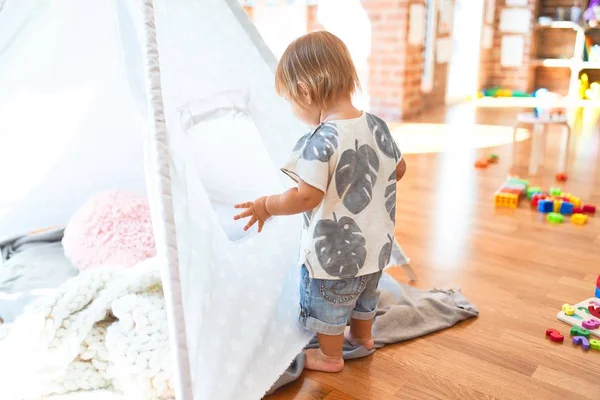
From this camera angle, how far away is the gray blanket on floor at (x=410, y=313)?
4.68ft

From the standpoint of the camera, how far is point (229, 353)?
3.64 feet

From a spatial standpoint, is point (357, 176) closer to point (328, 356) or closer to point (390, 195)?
point (390, 195)

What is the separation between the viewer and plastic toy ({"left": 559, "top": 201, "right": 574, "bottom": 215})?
2338 mm

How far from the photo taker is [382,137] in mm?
1197

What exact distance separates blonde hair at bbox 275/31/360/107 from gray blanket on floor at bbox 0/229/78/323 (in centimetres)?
82

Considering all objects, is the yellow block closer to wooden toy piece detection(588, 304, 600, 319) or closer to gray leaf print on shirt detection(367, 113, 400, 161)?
wooden toy piece detection(588, 304, 600, 319)

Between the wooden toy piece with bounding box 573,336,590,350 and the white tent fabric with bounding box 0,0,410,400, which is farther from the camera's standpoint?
the wooden toy piece with bounding box 573,336,590,350

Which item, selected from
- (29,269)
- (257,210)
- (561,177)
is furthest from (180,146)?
(561,177)

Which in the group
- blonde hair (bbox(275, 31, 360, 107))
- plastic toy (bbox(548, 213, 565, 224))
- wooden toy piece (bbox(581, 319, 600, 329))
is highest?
blonde hair (bbox(275, 31, 360, 107))

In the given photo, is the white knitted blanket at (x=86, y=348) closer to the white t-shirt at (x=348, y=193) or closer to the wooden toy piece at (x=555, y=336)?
the white t-shirt at (x=348, y=193)

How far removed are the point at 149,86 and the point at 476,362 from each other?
37.3 inches

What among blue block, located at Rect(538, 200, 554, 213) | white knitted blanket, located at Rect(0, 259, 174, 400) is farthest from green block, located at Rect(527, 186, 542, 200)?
white knitted blanket, located at Rect(0, 259, 174, 400)

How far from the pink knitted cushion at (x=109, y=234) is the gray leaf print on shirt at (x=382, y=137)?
755 millimetres

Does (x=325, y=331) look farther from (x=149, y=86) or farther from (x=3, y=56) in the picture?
(x=3, y=56)
